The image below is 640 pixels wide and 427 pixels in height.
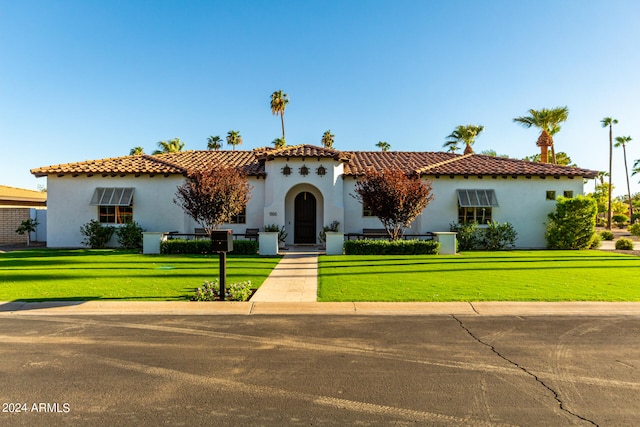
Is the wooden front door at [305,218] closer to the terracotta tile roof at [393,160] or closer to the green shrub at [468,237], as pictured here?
the terracotta tile roof at [393,160]

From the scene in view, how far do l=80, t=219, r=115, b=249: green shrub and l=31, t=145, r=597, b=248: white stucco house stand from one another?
73 cm

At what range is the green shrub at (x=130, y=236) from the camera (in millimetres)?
18781

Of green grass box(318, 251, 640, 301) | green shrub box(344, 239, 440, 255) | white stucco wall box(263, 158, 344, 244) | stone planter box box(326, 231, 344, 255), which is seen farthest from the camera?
white stucco wall box(263, 158, 344, 244)

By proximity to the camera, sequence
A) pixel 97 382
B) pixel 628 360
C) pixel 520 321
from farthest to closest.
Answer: pixel 520 321 < pixel 628 360 < pixel 97 382

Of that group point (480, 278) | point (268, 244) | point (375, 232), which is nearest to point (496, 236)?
point (375, 232)

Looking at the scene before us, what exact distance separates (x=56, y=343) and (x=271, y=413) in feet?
13.6

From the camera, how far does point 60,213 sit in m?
19.6

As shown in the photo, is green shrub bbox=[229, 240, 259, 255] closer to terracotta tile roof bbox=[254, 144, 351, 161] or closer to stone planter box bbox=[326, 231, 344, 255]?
stone planter box bbox=[326, 231, 344, 255]

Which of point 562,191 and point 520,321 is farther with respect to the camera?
point 562,191

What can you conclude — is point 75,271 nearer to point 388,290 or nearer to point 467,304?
point 388,290

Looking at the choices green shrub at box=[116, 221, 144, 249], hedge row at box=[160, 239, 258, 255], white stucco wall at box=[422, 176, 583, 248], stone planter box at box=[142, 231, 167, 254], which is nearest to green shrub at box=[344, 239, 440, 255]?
white stucco wall at box=[422, 176, 583, 248]

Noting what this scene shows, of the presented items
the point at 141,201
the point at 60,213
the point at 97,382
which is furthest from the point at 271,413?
the point at 60,213

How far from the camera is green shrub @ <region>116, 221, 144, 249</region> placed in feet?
61.6

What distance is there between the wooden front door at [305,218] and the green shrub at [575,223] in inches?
496
